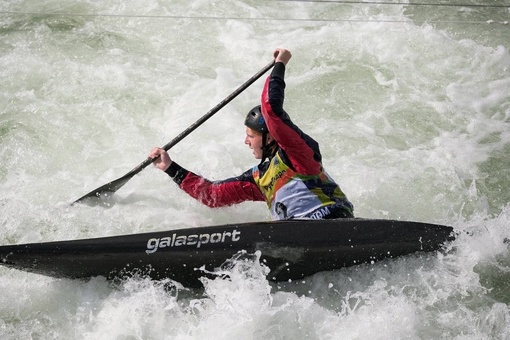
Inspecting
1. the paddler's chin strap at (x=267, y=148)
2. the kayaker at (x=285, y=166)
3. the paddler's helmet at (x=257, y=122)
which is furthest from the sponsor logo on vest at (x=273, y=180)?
the paddler's helmet at (x=257, y=122)

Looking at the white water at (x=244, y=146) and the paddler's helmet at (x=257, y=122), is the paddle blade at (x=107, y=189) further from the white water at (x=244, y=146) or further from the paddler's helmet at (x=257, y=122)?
the paddler's helmet at (x=257, y=122)

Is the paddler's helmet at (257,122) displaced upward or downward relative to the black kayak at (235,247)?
upward

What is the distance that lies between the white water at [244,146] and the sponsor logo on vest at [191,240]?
0.25 metres

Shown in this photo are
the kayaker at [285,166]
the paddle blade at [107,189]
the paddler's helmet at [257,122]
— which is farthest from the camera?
the paddle blade at [107,189]

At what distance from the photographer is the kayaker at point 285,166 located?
4668mm

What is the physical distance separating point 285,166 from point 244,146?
194 cm

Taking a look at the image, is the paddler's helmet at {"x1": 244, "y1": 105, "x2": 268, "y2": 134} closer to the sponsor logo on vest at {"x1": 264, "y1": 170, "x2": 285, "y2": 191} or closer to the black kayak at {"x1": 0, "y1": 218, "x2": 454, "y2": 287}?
the sponsor logo on vest at {"x1": 264, "y1": 170, "x2": 285, "y2": 191}

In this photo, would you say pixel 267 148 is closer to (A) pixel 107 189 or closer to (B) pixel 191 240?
(B) pixel 191 240

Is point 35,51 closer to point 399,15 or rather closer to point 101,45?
point 101,45

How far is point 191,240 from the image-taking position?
4.76 metres

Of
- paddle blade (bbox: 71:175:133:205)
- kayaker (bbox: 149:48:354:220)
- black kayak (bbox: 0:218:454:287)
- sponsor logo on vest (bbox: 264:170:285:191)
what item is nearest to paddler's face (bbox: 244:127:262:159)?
kayaker (bbox: 149:48:354:220)

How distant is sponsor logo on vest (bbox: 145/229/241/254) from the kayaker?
46cm

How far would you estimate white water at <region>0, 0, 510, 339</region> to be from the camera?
15.5ft

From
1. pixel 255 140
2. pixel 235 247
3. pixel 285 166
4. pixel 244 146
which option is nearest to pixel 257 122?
pixel 255 140
